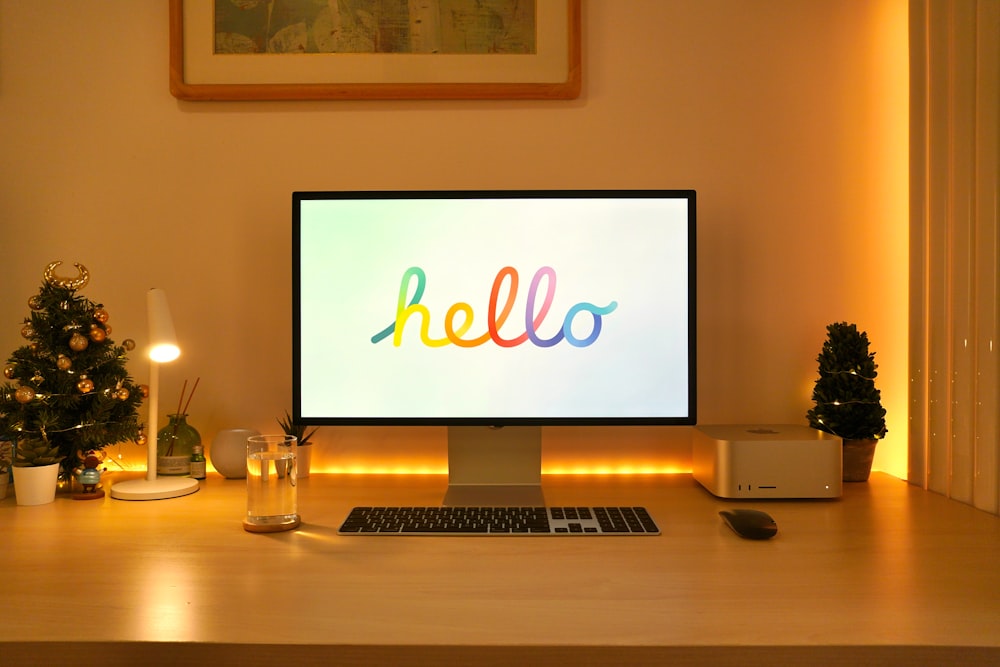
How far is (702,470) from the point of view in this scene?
4.15 ft

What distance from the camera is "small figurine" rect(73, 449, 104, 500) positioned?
3.98 feet

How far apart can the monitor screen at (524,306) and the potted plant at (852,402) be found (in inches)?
11.8

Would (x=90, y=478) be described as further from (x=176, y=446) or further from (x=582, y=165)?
(x=582, y=165)

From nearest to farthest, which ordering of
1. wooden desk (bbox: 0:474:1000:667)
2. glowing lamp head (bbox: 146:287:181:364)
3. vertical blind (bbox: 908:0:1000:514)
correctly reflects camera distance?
wooden desk (bbox: 0:474:1000:667) < vertical blind (bbox: 908:0:1000:514) < glowing lamp head (bbox: 146:287:181:364)

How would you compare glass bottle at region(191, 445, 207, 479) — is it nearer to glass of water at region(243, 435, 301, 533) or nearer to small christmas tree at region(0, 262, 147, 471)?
small christmas tree at region(0, 262, 147, 471)

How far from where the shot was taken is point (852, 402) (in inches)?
51.6

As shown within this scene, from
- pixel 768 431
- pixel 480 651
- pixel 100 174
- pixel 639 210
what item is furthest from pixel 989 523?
pixel 100 174

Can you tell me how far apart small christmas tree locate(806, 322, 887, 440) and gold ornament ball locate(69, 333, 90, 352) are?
1.28m

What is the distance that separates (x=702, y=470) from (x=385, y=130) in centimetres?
87

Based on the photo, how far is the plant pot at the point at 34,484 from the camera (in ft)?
3.85

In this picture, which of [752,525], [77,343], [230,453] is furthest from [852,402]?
[77,343]

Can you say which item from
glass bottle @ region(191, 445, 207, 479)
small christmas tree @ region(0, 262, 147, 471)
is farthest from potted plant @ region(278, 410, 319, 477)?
small christmas tree @ region(0, 262, 147, 471)

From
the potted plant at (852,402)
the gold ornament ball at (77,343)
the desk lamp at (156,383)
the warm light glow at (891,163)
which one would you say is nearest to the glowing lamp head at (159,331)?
the desk lamp at (156,383)

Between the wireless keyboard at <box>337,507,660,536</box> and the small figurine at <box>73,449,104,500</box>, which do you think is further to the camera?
the small figurine at <box>73,449,104,500</box>
